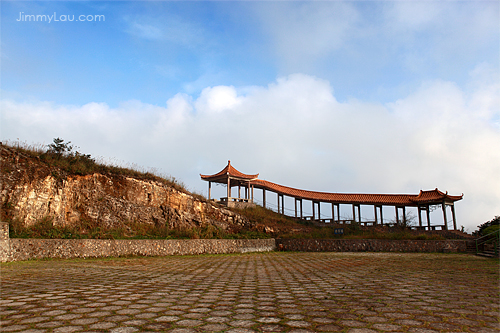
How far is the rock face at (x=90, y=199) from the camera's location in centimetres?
1414

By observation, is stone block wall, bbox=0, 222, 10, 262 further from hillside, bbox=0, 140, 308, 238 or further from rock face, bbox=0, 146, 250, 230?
rock face, bbox=0, 146, 250, 230

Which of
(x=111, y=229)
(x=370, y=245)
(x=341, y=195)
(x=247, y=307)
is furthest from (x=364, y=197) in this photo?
(x=247, y=307)

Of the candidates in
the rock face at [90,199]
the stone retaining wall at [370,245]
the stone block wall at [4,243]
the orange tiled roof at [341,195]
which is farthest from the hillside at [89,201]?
the orange tiled roof at [341,195]

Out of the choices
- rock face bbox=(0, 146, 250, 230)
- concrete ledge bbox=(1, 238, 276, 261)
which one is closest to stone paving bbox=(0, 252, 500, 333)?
concrete ledge bbox=(1, 238, 276, 261)

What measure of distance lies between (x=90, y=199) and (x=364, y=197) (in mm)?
24709

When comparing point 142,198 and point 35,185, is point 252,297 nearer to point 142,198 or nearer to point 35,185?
point 35,185

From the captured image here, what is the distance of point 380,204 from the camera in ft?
101

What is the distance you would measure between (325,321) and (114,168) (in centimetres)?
1938

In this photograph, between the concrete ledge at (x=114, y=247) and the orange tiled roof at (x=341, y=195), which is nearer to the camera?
the concrete ledge at (x=114, y=247)

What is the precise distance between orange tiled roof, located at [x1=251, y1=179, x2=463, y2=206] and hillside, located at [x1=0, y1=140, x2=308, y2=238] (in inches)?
335

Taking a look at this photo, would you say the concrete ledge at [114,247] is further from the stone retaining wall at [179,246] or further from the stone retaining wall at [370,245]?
the stone retaining wall at [370,245]

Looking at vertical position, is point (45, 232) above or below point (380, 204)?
below

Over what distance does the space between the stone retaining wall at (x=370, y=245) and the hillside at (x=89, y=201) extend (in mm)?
4021

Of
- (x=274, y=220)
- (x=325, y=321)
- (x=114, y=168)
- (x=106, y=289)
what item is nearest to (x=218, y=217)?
(x=274, y=220)
